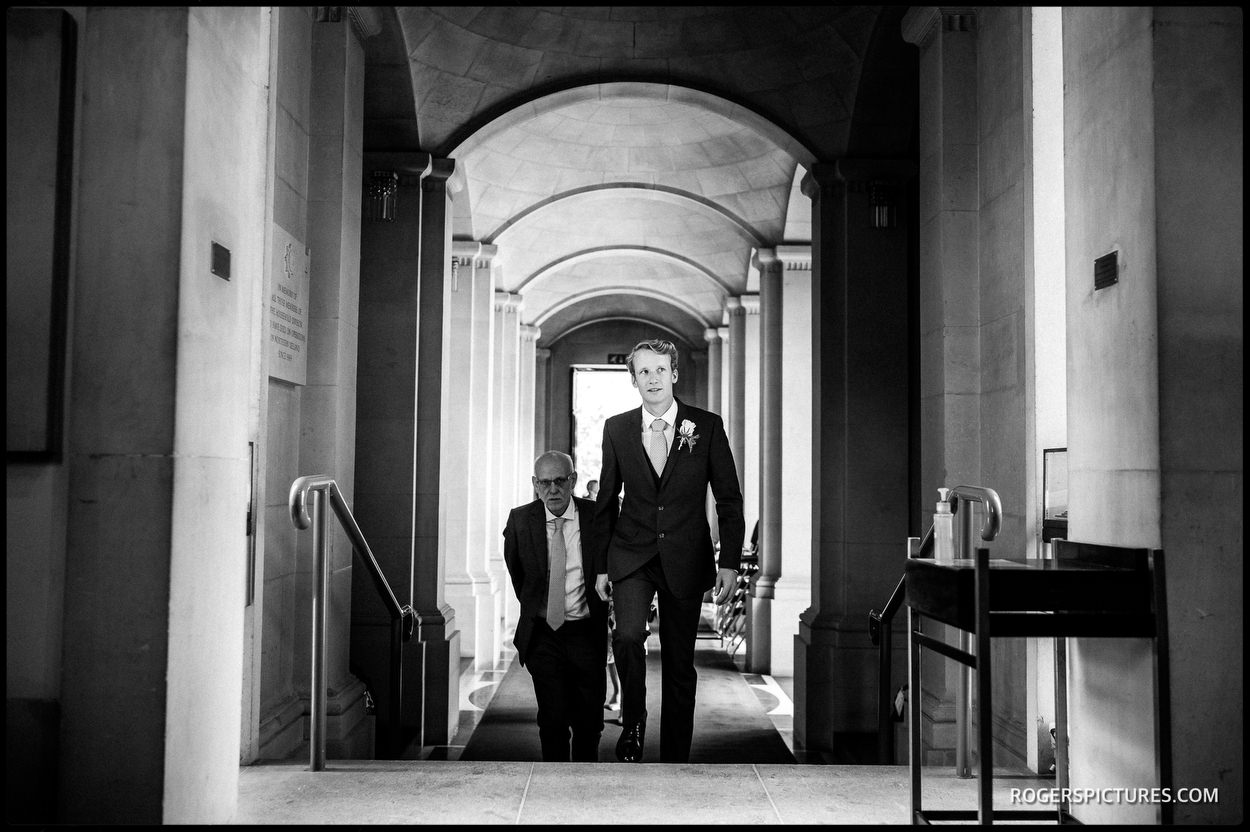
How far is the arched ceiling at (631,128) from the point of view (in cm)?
781

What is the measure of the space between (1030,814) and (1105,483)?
1001mm

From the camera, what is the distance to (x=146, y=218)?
9.56 feet

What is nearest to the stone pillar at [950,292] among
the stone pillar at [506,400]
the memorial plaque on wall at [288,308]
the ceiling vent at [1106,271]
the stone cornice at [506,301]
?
the ceiling vent at [1106,271]

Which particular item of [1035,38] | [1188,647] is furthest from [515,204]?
[1188,647]

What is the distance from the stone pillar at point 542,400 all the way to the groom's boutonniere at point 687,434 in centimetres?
1996

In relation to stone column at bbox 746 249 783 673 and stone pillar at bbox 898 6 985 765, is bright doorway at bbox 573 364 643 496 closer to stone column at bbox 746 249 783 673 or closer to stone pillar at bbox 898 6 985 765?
stone column at bbox 746 249 783 673

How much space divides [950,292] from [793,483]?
5984 mm

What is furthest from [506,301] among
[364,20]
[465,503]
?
[364,20]

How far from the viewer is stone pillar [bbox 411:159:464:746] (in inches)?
302

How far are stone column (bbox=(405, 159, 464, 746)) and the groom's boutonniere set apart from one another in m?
3.40

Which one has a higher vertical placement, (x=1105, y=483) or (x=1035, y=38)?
(x=1035, y=38)

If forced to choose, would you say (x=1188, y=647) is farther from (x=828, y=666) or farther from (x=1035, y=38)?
(x=828, y=666)

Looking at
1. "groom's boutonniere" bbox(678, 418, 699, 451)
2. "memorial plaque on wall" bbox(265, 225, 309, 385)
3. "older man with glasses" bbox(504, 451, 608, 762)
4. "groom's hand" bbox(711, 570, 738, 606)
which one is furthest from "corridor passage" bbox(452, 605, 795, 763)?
"memorial plaque on wall" bbox(265, 225, 309, 385)

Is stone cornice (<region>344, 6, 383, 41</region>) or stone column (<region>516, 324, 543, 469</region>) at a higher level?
stone cornice (<region>344, 6, 383, 41</region>)
